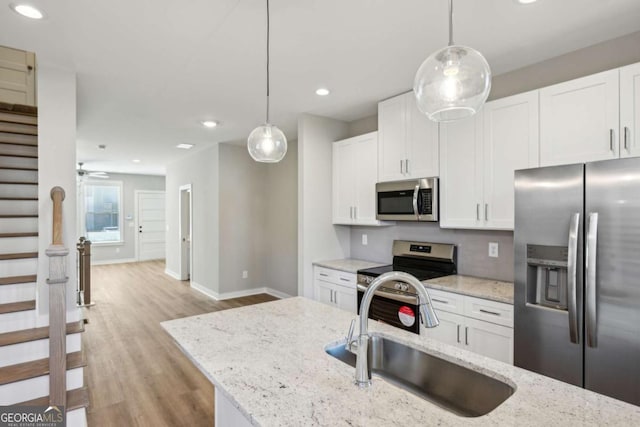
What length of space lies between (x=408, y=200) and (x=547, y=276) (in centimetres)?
137

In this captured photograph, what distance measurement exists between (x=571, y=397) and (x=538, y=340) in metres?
1.07

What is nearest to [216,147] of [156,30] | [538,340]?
[156,30]

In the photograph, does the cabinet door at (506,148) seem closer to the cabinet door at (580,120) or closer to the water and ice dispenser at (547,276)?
the cabinet door at (580,120)

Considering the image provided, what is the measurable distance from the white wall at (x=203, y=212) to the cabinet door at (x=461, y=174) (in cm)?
383

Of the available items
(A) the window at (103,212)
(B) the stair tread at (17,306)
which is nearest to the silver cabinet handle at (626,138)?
(B) the stair tread at (17,306)

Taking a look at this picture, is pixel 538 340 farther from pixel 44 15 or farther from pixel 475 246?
pixel 44 15

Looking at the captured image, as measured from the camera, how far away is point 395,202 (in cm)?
331

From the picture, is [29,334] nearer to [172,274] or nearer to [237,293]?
[237,293]

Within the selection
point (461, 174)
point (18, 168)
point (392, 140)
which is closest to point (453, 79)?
point (461, 174)

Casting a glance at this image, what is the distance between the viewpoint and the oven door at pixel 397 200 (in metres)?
3.14

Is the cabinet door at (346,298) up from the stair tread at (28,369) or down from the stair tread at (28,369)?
up

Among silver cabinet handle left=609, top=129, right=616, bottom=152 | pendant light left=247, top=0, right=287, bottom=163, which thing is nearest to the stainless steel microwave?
silver cabinet handle left=609, top=129, right=616, bottom=152

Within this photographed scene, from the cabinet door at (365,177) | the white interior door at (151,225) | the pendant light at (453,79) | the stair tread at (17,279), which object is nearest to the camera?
the pendant light at (453,79)

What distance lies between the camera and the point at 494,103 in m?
2.61
